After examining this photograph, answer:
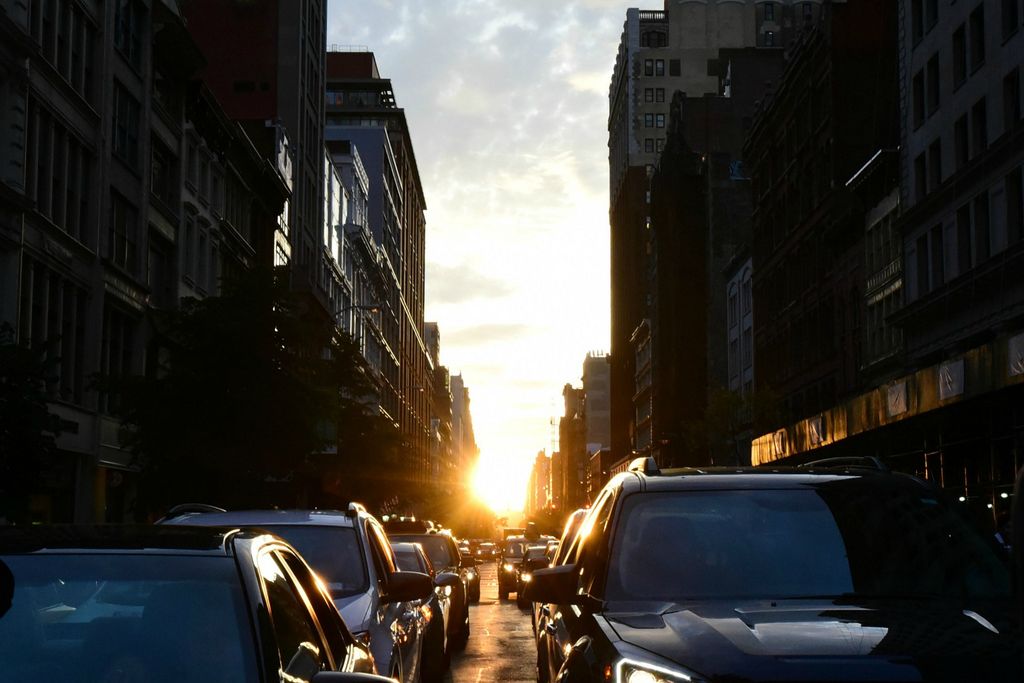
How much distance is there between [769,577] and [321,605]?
2008 millimetres

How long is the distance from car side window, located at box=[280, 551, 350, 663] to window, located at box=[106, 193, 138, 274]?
3452cm

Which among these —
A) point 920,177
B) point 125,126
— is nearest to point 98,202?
point 125,126

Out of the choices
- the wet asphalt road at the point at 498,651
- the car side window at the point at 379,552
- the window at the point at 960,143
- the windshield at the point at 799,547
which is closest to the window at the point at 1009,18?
the window at the point at 960,143

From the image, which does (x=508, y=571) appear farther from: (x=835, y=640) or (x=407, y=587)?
(x=835, y=640)

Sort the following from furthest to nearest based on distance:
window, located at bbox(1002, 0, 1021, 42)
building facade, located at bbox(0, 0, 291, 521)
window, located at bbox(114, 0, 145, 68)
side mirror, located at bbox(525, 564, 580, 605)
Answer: window, located at bbox(114, 0, 145, 68)
window, located at bbox(1002, 0, 1021, 42)
building facade, located at bbox(0, 0, 291, 521)
side mirror, located at bbox(525, 564, 580, 605)

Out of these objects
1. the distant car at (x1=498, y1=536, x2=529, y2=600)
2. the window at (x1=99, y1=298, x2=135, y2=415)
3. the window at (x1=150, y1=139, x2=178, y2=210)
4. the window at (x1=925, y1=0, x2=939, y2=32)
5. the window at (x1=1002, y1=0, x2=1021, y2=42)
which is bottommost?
the distant car at (x1=498, y1=536, x2=529, y2=600)

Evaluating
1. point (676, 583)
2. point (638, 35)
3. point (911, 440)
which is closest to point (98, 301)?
point (911, 440)

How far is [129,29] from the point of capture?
42406 millimetres

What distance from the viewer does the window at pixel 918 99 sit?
157ft

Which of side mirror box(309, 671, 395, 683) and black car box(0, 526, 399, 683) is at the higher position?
black car box(0, 526, 399, 683)

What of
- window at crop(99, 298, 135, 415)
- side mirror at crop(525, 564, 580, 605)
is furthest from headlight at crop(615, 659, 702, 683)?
window at crop(99, 298, 135, 415)

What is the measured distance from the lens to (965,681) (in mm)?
5238

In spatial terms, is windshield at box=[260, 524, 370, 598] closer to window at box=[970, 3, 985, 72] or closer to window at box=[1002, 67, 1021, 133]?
window at box=[1002, 67, 1021, 133]

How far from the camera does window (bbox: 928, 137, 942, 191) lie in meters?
46.3
